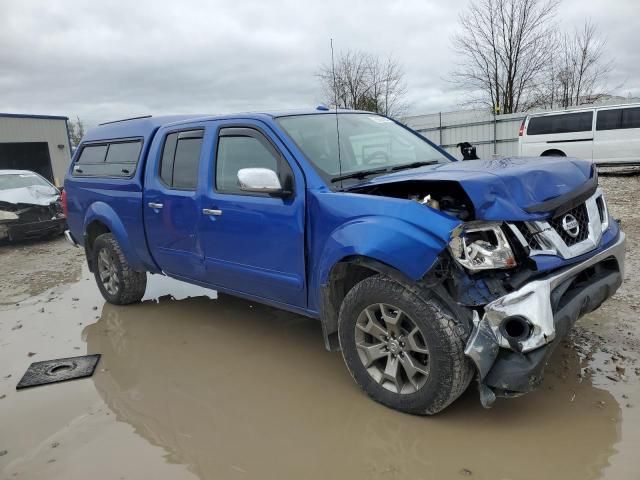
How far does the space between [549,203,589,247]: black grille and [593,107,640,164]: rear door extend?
12134mm

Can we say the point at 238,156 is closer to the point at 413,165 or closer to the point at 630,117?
the point at 413,165

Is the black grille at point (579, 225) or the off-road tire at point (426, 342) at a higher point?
the black grille at point (579, 225)

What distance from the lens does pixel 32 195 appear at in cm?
1071

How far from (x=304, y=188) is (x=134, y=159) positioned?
2.44 metres

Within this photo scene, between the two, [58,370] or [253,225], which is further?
[58,370]

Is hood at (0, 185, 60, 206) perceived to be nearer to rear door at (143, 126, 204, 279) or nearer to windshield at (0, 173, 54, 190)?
windshield at (0, 173, 54, 190)

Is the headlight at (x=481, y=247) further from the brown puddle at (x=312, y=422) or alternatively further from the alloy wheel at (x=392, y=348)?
the brown puddle at (x=312, y=422)

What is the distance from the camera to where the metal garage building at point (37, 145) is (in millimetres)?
29625

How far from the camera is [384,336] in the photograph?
10.1 ft

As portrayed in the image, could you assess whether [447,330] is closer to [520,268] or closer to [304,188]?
[520,268]

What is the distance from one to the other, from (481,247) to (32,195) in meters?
10.5

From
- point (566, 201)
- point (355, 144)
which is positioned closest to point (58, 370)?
point (355, 144)

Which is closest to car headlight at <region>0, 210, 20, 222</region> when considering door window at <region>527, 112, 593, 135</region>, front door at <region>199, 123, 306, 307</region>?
front door at <region>199, 123, 306, 307</region>

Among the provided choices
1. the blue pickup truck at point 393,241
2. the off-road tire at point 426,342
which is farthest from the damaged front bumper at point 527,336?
the off-road tire at point 426,342
